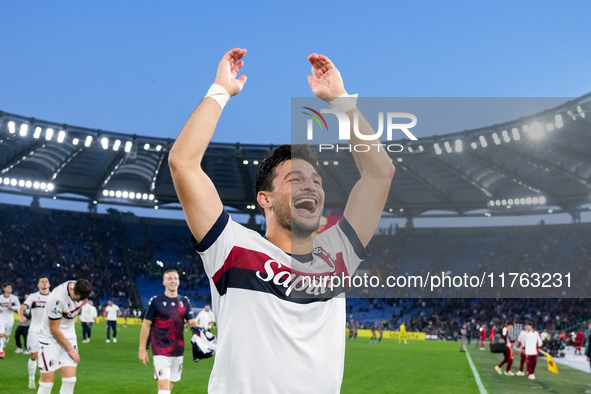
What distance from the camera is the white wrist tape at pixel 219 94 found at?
2887 millimetres

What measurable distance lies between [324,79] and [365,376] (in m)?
14.7

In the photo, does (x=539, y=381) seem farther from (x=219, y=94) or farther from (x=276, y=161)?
(x=219, y=94)

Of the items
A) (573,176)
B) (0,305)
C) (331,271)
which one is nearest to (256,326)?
(331,271)

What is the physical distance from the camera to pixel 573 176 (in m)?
23.9

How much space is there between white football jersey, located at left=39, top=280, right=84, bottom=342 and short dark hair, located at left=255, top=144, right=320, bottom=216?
7.57 metres

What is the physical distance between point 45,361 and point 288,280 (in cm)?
784

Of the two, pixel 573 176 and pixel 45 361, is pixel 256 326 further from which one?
pixel 573 176

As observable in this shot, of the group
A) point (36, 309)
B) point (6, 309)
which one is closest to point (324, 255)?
point (36, 309)

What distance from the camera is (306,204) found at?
2.77 meters

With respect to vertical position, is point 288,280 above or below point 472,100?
below

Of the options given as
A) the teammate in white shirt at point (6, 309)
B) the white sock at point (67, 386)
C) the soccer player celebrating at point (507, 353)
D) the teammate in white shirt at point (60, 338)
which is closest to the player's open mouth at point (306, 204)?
the teammate in white shirt at point (60, 338)

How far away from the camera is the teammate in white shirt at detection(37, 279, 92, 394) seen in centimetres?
915

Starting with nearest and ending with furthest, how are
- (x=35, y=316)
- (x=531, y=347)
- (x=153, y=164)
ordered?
1. (x=35, y=316)
2. (x=531, y=347)
3. (x=153, y=164)

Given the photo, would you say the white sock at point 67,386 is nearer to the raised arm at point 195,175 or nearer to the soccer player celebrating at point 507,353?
the raised arm at point 195,175
